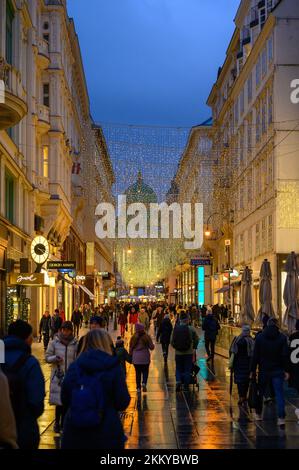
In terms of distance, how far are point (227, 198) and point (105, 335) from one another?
54.8 metres

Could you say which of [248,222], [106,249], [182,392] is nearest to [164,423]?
[182,392]

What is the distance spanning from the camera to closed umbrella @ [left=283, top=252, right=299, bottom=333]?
926 inches

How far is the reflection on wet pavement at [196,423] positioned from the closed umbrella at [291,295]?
198 inches

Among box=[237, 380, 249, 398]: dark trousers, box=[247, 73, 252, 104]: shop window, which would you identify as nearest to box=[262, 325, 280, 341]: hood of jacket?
box=[237, 380, 249, 398]: dark trousers

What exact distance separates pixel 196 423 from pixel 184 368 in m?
5.03

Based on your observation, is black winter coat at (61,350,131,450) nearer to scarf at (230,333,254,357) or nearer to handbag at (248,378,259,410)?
handbag at (248,378,259,410)

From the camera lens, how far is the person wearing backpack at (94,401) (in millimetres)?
5980

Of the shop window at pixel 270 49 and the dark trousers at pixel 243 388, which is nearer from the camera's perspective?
the dark trousers at pixel 243 388

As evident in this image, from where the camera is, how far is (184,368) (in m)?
17.9

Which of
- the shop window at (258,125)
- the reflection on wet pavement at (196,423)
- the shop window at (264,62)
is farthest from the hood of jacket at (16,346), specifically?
the shop window at (258,125)

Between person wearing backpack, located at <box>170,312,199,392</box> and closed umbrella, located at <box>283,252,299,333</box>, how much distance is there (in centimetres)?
624

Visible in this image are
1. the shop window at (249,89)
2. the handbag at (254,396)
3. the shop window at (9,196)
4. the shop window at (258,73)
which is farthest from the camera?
the shop window at (249,89)

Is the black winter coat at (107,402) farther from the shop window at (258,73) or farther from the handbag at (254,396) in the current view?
the shop window at (258,73)

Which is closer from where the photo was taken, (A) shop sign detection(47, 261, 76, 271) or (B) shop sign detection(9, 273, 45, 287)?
(B) shop sign detection(9, 273, 45, 287)
